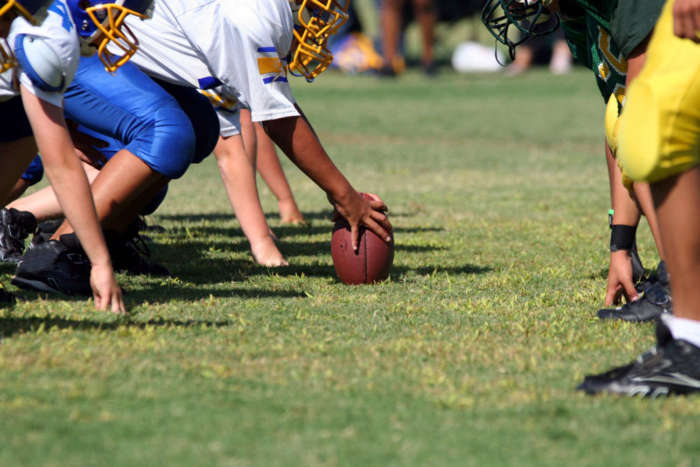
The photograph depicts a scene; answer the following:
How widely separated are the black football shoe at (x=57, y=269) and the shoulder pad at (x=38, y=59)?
1.00 meters

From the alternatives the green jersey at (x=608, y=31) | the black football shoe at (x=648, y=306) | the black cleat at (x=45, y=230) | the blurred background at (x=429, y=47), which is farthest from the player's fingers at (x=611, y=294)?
the blurred background at (x=429, y=47)

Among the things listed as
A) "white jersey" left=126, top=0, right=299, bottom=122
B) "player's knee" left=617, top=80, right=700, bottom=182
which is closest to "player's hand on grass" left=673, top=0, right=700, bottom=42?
"player's knee" left=617, top=80, right=700, bottom=182

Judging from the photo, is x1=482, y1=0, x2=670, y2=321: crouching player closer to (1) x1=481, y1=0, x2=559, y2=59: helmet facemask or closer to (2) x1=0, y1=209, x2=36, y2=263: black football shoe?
(1) x1=481, y1=0, x2=559, y2=59: helmet facemask

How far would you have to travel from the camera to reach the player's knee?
9.93 ft

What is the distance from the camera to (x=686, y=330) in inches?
123

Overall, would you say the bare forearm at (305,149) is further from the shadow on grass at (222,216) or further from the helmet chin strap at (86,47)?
the shadow on grass at (222,216)

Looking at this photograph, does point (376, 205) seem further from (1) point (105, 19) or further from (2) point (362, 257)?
(1) point (105, 19)

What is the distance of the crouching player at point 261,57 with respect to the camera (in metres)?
4.61

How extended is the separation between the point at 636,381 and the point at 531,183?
668 cm

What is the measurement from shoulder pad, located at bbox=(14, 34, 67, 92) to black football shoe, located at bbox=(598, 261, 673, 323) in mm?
2212

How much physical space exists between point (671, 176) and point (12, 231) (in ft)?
11.2

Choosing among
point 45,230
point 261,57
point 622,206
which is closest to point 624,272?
point 622,206

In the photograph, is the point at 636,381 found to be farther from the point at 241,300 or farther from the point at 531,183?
the point at 531,183

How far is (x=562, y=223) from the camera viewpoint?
7.20 m
